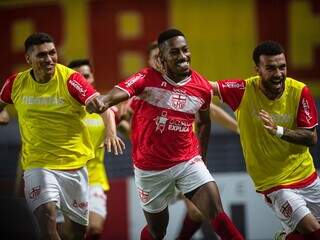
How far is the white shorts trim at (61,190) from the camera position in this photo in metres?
7.39

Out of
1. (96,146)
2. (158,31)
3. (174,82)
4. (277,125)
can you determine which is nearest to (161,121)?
(174,82)

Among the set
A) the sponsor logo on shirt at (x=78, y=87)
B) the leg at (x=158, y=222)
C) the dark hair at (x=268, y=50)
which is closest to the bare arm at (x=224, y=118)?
the dark hair at (x=268, y=50)

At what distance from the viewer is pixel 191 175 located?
7.12 meters

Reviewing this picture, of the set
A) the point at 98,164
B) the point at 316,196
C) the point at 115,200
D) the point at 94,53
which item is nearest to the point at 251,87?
the point at 316,196

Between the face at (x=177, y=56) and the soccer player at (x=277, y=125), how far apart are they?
477 mm

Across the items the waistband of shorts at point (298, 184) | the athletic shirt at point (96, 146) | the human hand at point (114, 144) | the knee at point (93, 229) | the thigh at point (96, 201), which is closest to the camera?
the waistband of shorts at point (298, 184)

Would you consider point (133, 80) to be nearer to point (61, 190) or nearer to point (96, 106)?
point (96, 106)

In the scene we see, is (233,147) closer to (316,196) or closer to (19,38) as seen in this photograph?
(19,38)

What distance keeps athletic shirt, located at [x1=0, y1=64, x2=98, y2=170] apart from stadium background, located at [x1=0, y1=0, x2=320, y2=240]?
4592 millimetres

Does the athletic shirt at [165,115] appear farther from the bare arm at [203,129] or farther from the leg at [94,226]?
the leg at [94,226]

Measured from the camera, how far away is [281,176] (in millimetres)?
7398

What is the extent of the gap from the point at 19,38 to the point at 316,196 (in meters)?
7.50

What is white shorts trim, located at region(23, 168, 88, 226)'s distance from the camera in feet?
24.2

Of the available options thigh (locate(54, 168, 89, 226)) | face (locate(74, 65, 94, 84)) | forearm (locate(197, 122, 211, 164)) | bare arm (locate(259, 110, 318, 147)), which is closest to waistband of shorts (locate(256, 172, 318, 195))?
bare arm (locate(259, 110, 318, 147))
